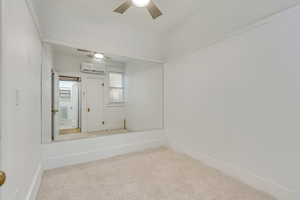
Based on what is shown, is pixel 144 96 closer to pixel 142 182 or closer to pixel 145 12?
pixel 145 12

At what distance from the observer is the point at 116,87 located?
12.1ft

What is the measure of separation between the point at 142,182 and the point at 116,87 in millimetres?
2380

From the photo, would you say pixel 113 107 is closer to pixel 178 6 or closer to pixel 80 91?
pixel 80 91

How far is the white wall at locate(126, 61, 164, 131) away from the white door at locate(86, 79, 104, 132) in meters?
0.66

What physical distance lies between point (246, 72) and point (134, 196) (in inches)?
83.8

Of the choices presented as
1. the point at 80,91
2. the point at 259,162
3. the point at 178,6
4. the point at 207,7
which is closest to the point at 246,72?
the point at 259,162

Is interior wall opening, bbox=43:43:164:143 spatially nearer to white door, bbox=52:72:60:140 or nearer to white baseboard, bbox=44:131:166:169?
white door, bbox=52:72:60:140

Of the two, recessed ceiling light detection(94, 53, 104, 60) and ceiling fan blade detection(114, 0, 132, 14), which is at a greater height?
ceiling fan blade detection(114, 0, 132, 14)

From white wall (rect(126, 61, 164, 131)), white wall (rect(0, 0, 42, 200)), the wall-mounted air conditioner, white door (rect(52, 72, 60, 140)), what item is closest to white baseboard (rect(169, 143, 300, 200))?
white wall (rect(126, 61, 164, 131))

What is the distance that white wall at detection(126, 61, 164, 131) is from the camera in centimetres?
359

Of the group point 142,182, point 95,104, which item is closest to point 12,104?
point 142,182

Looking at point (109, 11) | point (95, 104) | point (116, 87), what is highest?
point (109, 11)

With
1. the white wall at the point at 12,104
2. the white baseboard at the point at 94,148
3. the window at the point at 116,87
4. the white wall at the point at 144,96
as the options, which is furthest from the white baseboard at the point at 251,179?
the white wall at the point at 12,104

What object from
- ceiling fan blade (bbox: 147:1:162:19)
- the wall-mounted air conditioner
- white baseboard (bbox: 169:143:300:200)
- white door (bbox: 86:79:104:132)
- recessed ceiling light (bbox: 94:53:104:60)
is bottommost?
white baseboard (bbox: 169:143:300:200)
